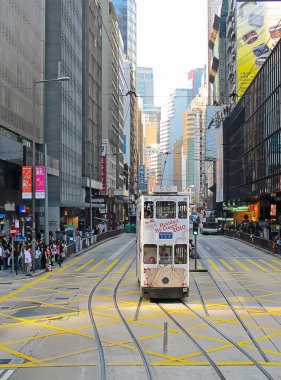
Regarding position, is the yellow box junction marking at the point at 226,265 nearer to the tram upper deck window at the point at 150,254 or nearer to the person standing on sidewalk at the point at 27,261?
the person standing on sidewalk at the point at 27,261

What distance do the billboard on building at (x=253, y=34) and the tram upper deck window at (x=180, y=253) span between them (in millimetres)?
80252

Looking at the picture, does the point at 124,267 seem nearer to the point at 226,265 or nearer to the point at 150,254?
the point at 226,265

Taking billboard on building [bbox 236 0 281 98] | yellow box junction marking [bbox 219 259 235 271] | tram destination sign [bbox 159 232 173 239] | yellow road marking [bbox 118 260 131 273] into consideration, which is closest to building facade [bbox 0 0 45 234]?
yellow road marking [bbox 118 260 131 273]

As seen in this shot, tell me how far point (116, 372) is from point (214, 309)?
8.45m

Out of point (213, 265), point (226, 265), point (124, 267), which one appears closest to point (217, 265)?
point (213, 265)

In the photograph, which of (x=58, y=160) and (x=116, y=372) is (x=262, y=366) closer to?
(x=116, y=372)

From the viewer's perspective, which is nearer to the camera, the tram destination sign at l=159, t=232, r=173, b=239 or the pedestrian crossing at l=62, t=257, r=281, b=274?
the tram destination sign at l=159, t=232, r=173, b=239

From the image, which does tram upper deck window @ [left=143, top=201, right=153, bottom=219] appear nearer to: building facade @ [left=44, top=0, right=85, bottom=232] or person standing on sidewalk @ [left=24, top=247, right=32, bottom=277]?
person standing on sidewalk @ [left=24, top=247, right=32, bottom=277]

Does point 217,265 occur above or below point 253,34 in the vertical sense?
below

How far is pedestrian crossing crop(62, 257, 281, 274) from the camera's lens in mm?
32625

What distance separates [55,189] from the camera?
61906mm

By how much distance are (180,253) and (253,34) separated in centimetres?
8500

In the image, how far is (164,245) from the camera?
1969cm

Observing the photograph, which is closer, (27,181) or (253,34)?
(27,181)
